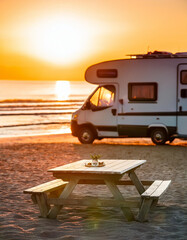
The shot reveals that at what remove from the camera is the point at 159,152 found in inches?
592

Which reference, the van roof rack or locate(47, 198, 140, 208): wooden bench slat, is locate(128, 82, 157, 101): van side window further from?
locate(47, 198, 140, 208): wooden bench slat

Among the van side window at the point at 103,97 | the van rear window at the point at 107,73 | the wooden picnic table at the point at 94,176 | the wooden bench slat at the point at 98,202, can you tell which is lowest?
the wooden bench slat at the point at 98,202

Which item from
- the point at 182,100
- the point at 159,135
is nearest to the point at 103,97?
the point at 159,135

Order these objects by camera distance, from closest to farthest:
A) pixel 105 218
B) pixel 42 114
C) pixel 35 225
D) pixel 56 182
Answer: pixel 35 225 → pixel 105 218 → pixel 56 182 → pixel 42 114

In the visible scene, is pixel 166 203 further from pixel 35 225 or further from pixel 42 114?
pixel 42 114

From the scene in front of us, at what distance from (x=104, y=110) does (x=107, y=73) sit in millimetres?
1261

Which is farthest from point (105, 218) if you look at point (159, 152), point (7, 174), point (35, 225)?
point (159, 152)

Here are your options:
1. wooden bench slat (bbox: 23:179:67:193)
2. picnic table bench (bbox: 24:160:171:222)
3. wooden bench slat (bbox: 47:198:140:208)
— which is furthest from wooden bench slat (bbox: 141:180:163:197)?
wooden bench slat (bbox: 23:179:67:193)

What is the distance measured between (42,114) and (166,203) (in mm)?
32837

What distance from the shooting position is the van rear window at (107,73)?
55.3 ft

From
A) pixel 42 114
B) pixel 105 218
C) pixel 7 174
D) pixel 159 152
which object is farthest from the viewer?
pixel 42 114

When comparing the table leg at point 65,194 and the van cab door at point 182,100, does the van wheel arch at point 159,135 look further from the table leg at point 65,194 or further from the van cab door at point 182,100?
the table leg at point 65,194

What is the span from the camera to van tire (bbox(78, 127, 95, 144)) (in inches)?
701

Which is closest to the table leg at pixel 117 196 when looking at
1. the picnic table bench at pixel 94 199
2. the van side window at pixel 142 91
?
the picnic table bench at pixel 94 199
